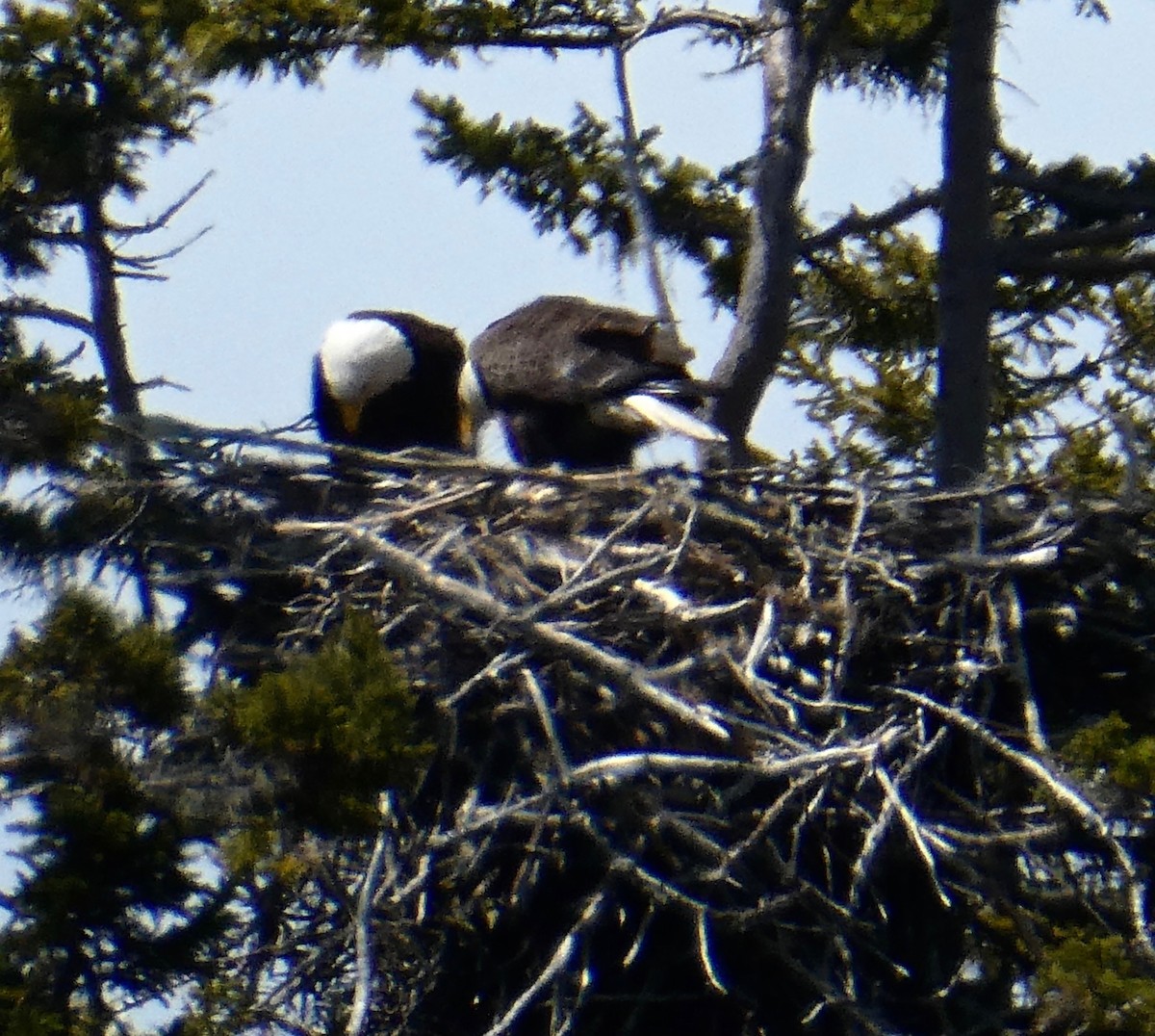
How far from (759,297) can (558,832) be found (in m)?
2.57

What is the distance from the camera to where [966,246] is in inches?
271

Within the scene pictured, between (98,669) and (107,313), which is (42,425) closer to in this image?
(98,669)

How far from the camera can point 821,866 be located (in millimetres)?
4988

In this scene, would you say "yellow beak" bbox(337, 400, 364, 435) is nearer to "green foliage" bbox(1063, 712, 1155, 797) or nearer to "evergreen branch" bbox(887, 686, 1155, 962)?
"evergreen branch" bbox(887, 686, 1155, 962)

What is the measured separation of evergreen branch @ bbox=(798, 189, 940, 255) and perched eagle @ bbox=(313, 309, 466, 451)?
1.44 meters

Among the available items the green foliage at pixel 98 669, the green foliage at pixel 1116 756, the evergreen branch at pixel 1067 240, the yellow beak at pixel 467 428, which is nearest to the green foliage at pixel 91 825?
the green foliage at pixel 98 669

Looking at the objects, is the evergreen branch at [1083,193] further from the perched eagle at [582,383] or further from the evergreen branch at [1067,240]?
the perched eagle at [582,383]

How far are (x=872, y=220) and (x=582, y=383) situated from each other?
4.86ft

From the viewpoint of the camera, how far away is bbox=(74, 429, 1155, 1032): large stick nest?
4602 mm

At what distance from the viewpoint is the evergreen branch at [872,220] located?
7289 mm

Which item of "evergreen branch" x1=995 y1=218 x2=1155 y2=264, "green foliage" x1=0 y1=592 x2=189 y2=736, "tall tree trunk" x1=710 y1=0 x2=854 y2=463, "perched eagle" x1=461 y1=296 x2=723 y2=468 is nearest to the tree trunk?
"tall tree trunk" x1=710 y1=0 x2=854 y2=463

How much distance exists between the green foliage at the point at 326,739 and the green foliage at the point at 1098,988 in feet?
4.21

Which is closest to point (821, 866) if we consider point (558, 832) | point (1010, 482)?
point (558, 832)

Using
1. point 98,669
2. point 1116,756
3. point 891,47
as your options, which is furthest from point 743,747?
point 891,47
